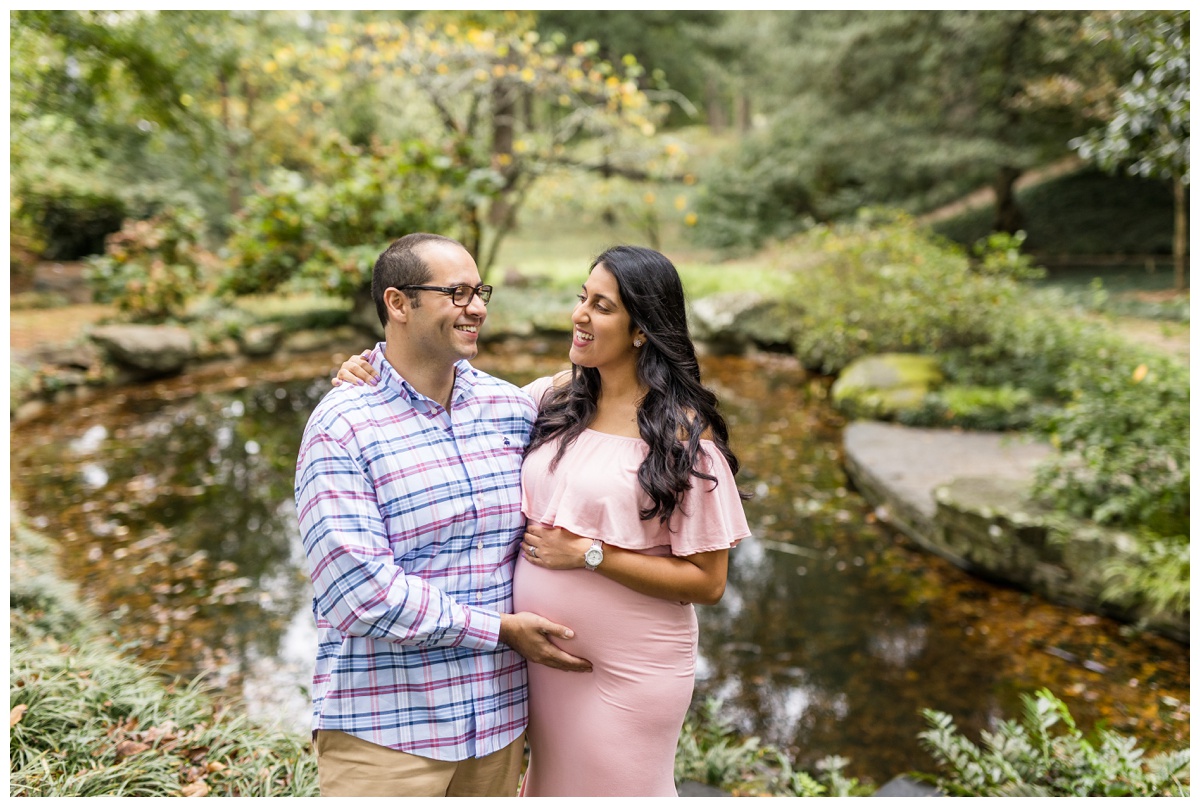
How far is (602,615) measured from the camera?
7.41 feet

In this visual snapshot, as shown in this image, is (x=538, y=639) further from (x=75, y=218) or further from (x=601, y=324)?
(x=75, y=218)

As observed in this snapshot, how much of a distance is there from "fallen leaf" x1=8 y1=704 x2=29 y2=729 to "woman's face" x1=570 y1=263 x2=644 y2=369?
268 cm

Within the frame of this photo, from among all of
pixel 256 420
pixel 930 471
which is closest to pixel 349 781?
pixel 930 471

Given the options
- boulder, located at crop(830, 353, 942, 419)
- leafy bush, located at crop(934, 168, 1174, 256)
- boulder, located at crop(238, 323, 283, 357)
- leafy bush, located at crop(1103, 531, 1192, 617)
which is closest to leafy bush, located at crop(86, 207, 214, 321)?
boulder, located at crop(238, 323, 283, 357)

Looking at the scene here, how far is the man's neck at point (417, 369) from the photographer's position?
2.23 meters

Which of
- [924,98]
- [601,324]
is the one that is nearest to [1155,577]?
[601,324]

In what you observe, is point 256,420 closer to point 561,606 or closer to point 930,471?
point 930,471

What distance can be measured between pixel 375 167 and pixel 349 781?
11.8 meters

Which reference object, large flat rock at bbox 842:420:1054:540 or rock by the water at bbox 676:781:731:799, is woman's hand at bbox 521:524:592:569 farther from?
large flat rock at bbox 842:420:1054:540

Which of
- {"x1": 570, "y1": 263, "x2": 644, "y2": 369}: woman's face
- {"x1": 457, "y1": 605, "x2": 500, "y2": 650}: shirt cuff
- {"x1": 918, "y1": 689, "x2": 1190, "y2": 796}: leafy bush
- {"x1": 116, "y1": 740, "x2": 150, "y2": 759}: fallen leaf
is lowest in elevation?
{"x1": 918, "y1": 689, "x2": 1190, "y2": 796}: leafy bush

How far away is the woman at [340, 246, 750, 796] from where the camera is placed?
2227 mm

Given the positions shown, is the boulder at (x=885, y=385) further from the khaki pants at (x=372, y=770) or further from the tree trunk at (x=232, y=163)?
the tree trunk at (x=232, y=163)

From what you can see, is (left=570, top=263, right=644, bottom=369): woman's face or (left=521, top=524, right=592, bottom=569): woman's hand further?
(left=570, top=263, right=644, bottom=369): woman's face

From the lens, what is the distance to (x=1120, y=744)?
11.2 feet
